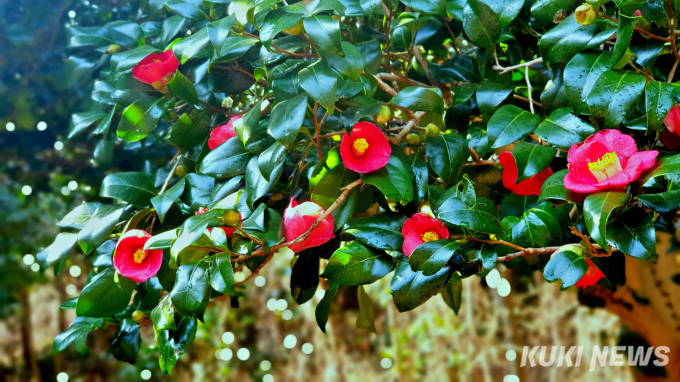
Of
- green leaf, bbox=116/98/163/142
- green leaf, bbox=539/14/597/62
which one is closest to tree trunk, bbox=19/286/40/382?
green leaf, bbox=116/98/163/142

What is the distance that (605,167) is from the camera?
52cm

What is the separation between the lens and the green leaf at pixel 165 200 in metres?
0.66

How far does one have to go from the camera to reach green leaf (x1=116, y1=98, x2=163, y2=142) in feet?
2.33

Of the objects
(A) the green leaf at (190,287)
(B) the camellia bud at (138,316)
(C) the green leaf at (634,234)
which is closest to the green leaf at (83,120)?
(B) the camellia bud at (138,316)

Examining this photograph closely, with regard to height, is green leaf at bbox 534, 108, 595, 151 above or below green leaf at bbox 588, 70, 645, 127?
below

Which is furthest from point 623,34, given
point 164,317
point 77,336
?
point 77,336

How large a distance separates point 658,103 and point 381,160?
0.28 metres

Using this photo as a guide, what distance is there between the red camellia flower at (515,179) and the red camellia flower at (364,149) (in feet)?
0.51

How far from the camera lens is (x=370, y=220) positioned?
0.64 meters

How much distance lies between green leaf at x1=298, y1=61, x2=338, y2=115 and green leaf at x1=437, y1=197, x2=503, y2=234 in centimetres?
16

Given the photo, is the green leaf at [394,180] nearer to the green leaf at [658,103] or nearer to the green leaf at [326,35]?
the green leaf at [326,35]

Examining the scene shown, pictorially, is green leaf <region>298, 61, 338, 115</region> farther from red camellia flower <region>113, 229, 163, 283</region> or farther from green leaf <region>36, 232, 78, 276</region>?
green leaf <region>36, 232, 78, 276</region>

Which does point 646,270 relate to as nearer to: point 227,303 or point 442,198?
point 442,198

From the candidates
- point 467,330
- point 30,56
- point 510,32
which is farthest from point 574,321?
point 30,56
